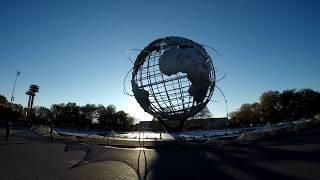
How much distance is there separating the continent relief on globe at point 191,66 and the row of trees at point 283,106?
6637 centimetres

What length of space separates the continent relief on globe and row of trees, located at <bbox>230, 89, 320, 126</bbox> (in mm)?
66370

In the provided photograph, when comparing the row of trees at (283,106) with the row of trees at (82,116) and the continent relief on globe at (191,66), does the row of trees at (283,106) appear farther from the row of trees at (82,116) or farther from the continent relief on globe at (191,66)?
the continent relief on globe at (191,66)

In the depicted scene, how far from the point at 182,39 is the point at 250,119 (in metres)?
78.6

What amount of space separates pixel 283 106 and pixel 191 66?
263ft

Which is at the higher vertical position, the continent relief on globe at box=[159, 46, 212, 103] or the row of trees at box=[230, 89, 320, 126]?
the row of trees at box=[230, 89, 320, 126]

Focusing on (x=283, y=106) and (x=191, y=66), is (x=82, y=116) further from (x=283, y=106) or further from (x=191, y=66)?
(x=191, y=66)

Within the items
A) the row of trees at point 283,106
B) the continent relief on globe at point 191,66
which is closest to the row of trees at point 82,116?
the row of trees at point 283,106

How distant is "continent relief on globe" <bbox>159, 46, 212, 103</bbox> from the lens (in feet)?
81.7

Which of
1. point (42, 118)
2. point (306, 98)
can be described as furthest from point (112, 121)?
point (306, 98)

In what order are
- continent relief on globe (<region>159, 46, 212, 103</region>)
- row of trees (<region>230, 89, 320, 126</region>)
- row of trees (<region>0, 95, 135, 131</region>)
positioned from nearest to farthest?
continent relief on globe (<region>159, 46, 212, 103</region>) → row of trees (<region>230, 89, 320, 126</region>) → row of trees (<region>0, 95, 135, 131</region>)

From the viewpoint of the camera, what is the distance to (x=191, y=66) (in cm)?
2516

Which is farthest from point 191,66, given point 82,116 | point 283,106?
point 82,116

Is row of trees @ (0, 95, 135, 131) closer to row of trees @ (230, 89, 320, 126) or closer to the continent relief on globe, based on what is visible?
row of trees @ (230, 89, 320, 126)

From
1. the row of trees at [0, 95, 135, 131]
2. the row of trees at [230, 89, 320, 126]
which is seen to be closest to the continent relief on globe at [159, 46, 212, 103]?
the row of trees at [230, 89, 320, 126]
